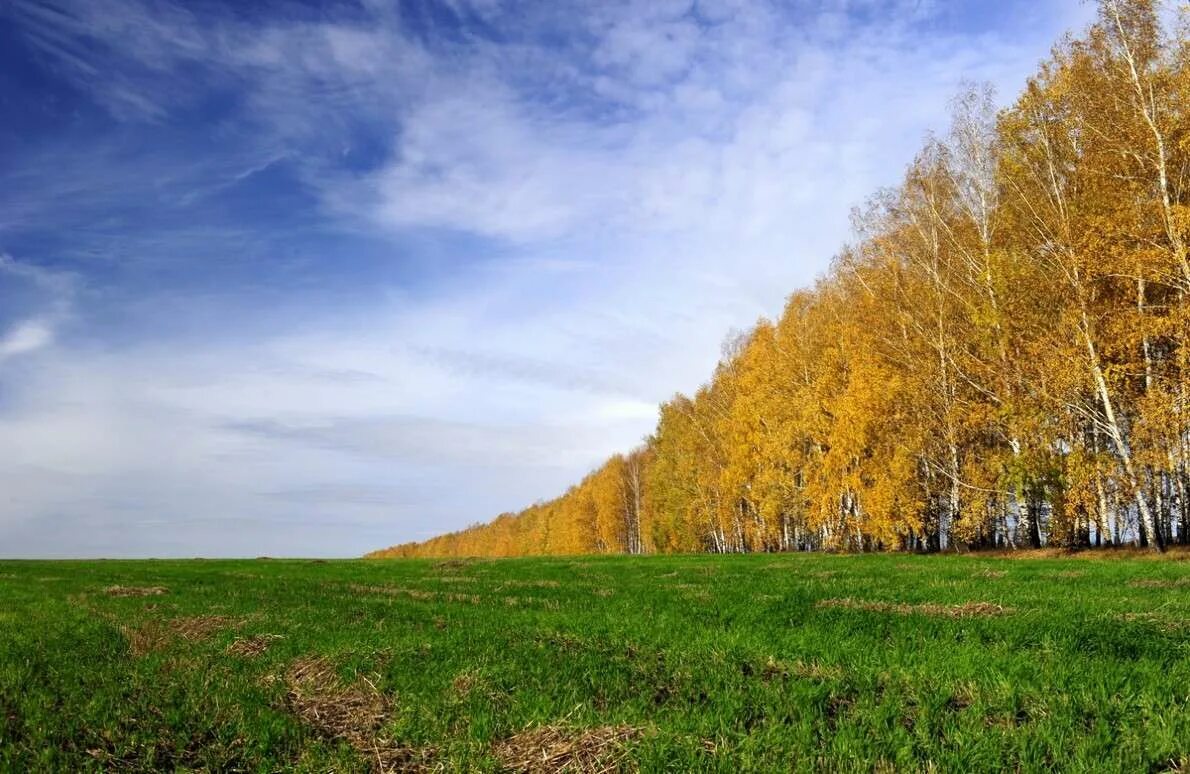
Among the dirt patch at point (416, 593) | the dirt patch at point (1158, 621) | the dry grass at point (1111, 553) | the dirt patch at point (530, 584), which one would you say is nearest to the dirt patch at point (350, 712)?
the dirt patch at point (416, 593)

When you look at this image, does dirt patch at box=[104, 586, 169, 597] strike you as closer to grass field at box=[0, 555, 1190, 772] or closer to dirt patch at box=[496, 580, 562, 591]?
grass field at box=[0, 555, 1190, 772]

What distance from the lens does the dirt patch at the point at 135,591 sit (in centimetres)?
2202

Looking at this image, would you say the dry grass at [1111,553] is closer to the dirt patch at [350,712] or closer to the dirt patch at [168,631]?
the dirt patch at [350,712]

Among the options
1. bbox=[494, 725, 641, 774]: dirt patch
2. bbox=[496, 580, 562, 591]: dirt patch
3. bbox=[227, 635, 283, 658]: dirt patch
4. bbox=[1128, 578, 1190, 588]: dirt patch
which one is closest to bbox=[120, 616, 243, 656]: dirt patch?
bbox=[227, 635, 283, 658]: dirt patch

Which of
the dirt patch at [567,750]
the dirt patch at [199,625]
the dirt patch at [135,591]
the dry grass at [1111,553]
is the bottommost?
the dry grass at [1111,553]

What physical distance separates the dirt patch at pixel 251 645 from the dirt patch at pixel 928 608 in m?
9.45

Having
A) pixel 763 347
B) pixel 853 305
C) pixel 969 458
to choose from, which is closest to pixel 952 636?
pixel 969 458

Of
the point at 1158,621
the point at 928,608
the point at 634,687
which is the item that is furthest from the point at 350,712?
the point at 1158,621

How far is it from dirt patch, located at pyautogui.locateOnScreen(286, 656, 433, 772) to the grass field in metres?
0.03

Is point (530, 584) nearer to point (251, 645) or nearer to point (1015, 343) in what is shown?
point (251, 645)

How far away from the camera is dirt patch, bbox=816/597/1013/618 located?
463 inches

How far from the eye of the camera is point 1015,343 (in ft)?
105

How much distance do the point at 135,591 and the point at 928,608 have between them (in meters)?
23.2

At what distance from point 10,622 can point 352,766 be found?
1441cm
